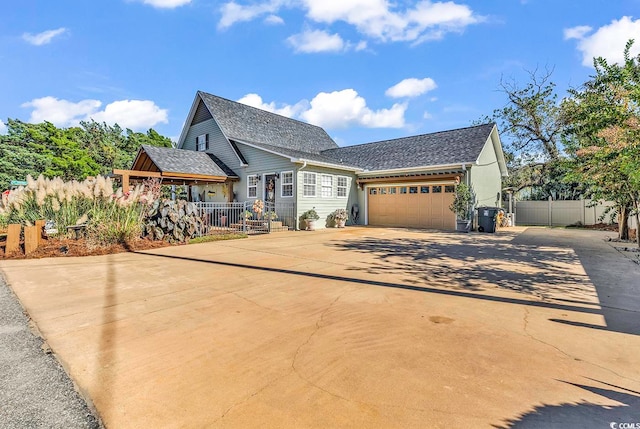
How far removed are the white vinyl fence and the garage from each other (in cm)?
839

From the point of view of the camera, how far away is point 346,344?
2777 millimetres

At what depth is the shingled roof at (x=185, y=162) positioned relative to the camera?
1386cm

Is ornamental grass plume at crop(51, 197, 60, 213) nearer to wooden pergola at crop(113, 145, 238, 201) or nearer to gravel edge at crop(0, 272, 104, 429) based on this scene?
wooden pergola at crop(113, 145, 238, 201)

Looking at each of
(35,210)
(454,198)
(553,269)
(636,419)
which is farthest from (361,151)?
(636,419)

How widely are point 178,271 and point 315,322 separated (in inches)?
147

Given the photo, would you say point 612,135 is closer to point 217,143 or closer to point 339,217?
point 339,217

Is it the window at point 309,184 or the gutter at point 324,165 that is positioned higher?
the gutter at point 324,165

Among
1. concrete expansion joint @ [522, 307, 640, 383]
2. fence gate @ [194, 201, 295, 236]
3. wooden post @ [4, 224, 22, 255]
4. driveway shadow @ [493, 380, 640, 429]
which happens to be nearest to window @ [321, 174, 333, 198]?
fence gate @ [194, 201, 295, 236]

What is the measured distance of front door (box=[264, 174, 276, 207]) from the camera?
49.3ft

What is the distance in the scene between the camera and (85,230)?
8.25m

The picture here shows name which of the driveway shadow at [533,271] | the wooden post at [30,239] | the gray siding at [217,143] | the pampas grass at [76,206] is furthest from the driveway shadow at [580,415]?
the gray siding at [217,143]

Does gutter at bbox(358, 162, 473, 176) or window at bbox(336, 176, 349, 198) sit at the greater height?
gutter at bbox(358, 162, 473, 176)

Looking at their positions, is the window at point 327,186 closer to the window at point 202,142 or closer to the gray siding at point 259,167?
the gray siding at point 259,167

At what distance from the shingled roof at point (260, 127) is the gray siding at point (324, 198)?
4.68 m
